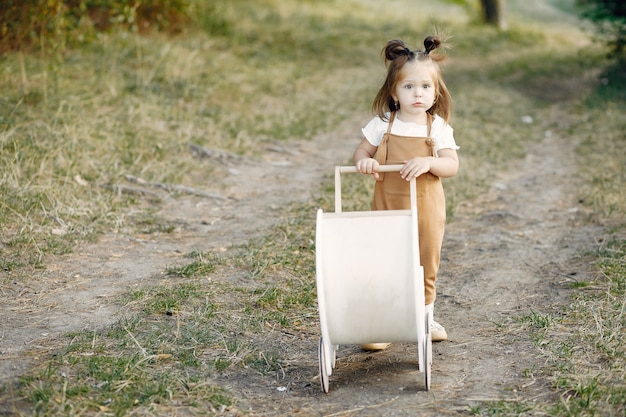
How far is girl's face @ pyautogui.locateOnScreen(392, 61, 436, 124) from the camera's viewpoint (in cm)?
362

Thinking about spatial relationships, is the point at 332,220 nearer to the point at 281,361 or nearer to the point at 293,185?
the point at 281,361

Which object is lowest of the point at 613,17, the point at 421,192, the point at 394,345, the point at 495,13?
the point at 394,345

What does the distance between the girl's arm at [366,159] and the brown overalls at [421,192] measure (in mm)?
64

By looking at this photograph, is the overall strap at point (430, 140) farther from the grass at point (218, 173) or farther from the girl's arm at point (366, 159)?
the grass at point (218, 173)

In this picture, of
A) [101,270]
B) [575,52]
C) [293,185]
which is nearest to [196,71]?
[293,185]

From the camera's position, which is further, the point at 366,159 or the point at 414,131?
the point at 414,131

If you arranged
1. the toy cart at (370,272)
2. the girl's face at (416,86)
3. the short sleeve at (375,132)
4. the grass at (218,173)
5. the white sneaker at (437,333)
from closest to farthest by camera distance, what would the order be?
the toy cart at (370,272), the grass at (218,173), the girl's face at (416,86), the short sleeve at (375,132), the white sneaker at (437,333)

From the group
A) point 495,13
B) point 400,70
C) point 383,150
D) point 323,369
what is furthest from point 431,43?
point 495,13

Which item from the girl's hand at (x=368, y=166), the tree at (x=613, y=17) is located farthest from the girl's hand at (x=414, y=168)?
the tree at (x=613, y=17)

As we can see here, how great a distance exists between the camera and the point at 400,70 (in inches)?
144

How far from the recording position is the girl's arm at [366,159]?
3.45m

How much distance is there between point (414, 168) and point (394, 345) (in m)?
0.99

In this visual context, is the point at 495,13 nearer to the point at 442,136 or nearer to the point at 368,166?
the point at 442,136

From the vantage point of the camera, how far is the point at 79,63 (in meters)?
8.75
